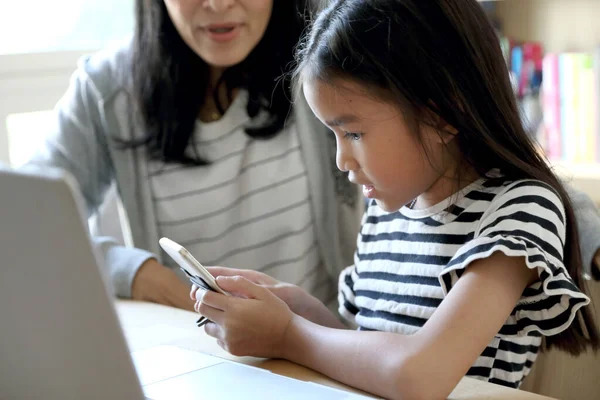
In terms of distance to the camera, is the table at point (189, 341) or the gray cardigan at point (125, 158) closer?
→ the table at point (189, 341)

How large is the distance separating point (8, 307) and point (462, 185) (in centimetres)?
64

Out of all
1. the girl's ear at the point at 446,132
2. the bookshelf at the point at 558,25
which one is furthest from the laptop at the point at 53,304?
the bookshelf at the point at 558,25

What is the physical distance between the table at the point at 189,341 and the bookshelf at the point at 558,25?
138 cm

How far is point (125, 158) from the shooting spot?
157 cm

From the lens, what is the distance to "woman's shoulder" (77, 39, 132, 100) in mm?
1581

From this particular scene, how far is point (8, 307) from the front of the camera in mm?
633

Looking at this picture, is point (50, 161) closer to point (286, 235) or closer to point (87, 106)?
point (87, 106)

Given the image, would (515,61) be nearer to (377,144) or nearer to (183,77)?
(183,77)

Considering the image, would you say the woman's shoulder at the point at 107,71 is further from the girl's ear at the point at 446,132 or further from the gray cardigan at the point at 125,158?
the girl's ear at the point at 446,132

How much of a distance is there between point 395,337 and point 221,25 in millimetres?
792

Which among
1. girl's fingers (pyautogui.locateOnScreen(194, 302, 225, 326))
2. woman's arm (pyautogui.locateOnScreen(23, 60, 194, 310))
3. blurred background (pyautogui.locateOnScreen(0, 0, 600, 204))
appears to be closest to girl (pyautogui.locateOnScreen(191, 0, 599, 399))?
girl's fingers (pyautogui.locateOnScreen(194, 302, 225, 326))

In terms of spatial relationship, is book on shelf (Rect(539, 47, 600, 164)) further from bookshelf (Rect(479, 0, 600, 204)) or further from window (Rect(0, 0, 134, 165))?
window (Rect(0, 0, 134, 165))

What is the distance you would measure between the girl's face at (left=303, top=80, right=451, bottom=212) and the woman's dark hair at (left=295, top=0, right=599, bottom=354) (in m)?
0.01

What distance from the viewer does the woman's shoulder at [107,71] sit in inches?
62.2
